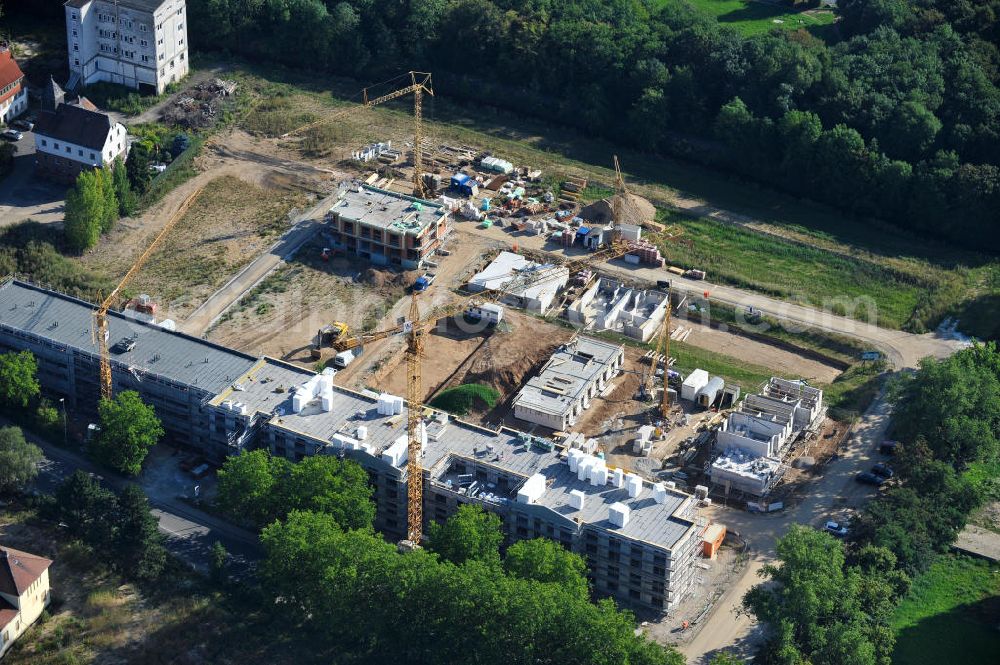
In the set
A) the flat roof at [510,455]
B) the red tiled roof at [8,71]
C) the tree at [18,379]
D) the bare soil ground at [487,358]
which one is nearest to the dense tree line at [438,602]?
the flat roof at [510,455]

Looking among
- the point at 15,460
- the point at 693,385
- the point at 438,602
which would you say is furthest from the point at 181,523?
the point at 693,385

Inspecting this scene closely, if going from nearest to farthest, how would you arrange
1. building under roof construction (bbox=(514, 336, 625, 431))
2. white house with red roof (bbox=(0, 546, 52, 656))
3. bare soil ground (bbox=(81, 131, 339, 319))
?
white house with red roof (bbox=(0, 546, 52, 656)), building under roof construction (bbox=(514, 336, 625, 431)), bare soil ground (bbox=(81, 131, 339, 319))

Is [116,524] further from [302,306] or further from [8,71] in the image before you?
[8,71]

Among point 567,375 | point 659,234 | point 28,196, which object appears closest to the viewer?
point 567,375

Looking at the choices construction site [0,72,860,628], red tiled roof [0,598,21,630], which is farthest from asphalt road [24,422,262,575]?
red tiled roof [0,598,21,630]

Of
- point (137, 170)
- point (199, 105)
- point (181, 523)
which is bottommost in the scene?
point (181, 523)

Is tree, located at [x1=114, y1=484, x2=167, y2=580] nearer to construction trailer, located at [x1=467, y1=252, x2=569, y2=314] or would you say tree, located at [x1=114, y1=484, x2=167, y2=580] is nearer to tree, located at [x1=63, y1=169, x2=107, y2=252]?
tree, located at [x1=63, y1=169, x2=107, y2=252]

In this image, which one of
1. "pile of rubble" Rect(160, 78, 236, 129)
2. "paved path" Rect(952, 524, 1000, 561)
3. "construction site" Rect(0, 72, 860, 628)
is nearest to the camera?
"construction site" Rect(0, 72, 860, 628)

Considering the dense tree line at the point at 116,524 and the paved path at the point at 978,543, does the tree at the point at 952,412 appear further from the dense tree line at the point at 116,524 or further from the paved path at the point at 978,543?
the dense tree line at the point at 116,524
